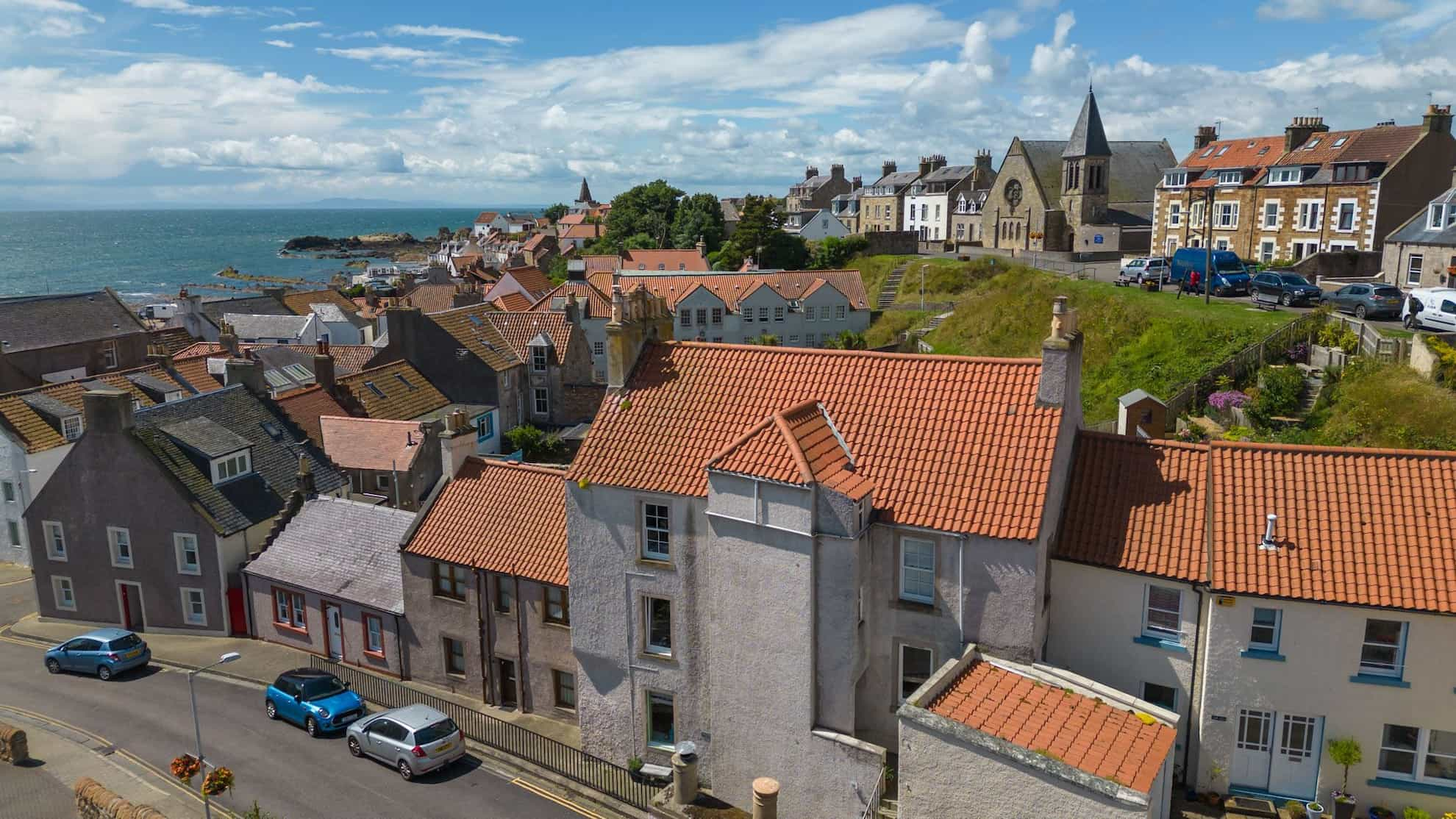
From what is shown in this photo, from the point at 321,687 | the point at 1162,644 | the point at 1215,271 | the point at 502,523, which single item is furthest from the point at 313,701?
the point at 1215,271

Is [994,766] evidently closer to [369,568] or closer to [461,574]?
[461,574]

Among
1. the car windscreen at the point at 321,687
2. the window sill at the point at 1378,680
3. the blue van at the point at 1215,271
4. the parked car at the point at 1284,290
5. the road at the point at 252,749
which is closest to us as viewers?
the window sill at the point at 1378,680

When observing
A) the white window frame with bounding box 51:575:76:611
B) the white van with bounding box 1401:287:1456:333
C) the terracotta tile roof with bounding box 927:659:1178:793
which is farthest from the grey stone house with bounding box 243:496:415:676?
the white van with bounding box 1401:287:1456:333

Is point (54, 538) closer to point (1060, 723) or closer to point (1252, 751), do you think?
point (1060, 723)

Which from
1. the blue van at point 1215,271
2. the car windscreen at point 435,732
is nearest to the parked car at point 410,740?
the car windscreen at point 435,732

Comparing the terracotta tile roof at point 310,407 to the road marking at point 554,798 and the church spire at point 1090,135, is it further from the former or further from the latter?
the church spire at point 1090,135

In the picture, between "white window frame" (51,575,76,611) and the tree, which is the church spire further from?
"white window frame" (51,575,76,611)

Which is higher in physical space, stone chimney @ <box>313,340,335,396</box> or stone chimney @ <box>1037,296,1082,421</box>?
stone chimney @ <box>1037,296,1082,421</box>
